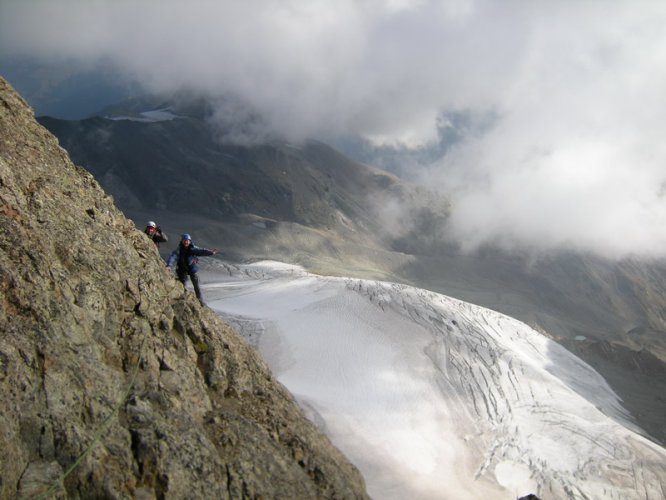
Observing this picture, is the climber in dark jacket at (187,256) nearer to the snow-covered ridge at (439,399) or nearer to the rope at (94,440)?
the rope at (94,440)

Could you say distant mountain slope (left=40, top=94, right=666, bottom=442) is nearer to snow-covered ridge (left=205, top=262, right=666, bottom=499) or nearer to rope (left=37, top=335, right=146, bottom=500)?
snow-covered ridge (left=205, top=262, right=666, bottom=499)

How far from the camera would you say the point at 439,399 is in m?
29.4

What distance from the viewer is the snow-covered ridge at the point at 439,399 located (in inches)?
907

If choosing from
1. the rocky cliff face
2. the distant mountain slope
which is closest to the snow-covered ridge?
the rocky cliff face

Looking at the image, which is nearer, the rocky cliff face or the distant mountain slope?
the rocky cliff face

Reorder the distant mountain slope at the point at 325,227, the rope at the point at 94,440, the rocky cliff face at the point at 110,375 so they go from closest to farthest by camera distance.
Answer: the rope at the point at 94,440, the rocky cliff face at the point at 110,375, the distant mountain slope at the point at 325,227

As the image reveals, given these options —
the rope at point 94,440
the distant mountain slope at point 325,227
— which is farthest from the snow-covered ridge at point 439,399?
the distant mountain slope at point 325,227

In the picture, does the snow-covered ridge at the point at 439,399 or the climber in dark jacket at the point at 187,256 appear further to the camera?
the snow-covered ridge at the point at 439,399

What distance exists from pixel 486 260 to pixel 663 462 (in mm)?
150888

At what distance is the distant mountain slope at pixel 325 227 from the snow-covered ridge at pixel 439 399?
62190 mm

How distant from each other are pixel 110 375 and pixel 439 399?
23.8 meters

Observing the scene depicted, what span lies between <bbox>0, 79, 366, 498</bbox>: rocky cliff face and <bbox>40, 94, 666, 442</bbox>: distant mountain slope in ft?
293

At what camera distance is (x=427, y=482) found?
21.1 meters

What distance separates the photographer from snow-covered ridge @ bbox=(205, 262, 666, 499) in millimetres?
23031
